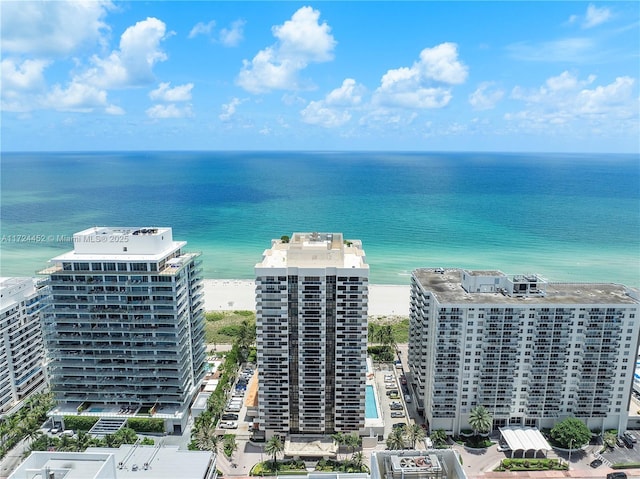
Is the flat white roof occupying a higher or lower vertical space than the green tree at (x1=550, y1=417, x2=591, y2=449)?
lower

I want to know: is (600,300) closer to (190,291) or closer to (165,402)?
(190,291)

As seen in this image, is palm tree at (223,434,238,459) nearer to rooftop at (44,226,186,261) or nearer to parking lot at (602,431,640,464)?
rooftop at (44,226,186,261)

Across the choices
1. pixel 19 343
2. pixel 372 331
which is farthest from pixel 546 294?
pixel 19 343

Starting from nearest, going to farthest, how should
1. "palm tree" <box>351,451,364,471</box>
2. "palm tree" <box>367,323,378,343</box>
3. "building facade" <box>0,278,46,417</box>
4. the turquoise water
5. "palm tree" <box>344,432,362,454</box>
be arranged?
"palm tree" <box>351,451,364,471</box> → "palm tree" <box>344,432,362,454</box> → the turquoise water → "building facade" <box>0,278,46,417</box> → "palm tree" <box>367,323,378,343</box>

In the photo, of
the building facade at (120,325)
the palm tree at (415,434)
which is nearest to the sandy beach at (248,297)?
the building facade at (120,325)

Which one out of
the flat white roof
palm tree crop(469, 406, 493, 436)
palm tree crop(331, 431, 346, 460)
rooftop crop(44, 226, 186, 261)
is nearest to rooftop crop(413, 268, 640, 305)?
palm tree crop(469, 406, 493, 436)

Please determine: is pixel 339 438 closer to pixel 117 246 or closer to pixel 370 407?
pixel 370 407
